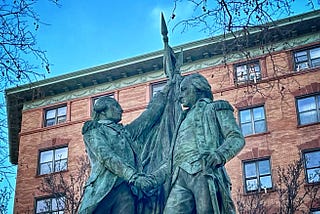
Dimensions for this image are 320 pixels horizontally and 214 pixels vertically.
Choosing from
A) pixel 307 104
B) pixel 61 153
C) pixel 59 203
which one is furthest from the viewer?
pixel 61 153

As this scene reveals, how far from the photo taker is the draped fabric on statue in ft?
22.9

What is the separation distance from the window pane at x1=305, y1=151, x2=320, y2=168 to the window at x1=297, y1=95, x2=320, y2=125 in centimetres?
184

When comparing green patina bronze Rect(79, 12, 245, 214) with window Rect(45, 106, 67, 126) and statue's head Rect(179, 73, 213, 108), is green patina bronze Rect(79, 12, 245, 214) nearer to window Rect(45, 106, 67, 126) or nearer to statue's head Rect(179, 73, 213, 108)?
statue's head Rect(179, 73, 213, 108)

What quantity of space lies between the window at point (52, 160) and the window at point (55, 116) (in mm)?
2153

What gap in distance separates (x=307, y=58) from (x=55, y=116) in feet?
52.4

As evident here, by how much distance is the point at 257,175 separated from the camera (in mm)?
30031

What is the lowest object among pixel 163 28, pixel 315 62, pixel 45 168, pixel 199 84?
pixel 199 84

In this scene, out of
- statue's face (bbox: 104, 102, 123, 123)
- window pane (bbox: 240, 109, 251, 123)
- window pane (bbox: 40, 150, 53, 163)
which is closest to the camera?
statue's face (bbox: 104, 102, 123, 123)

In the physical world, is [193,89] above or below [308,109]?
below

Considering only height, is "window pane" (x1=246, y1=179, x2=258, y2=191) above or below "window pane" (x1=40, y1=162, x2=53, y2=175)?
below

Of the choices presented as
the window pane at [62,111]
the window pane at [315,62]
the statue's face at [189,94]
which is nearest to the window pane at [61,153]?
the window pane at [62,111]

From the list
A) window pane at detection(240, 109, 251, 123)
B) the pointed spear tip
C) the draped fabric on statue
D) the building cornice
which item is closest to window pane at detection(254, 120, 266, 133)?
window pane at detection(240, 109, 251, 123)

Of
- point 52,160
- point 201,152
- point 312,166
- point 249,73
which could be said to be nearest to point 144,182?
Result: point 201,152

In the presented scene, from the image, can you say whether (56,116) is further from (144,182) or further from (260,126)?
(144,182)
